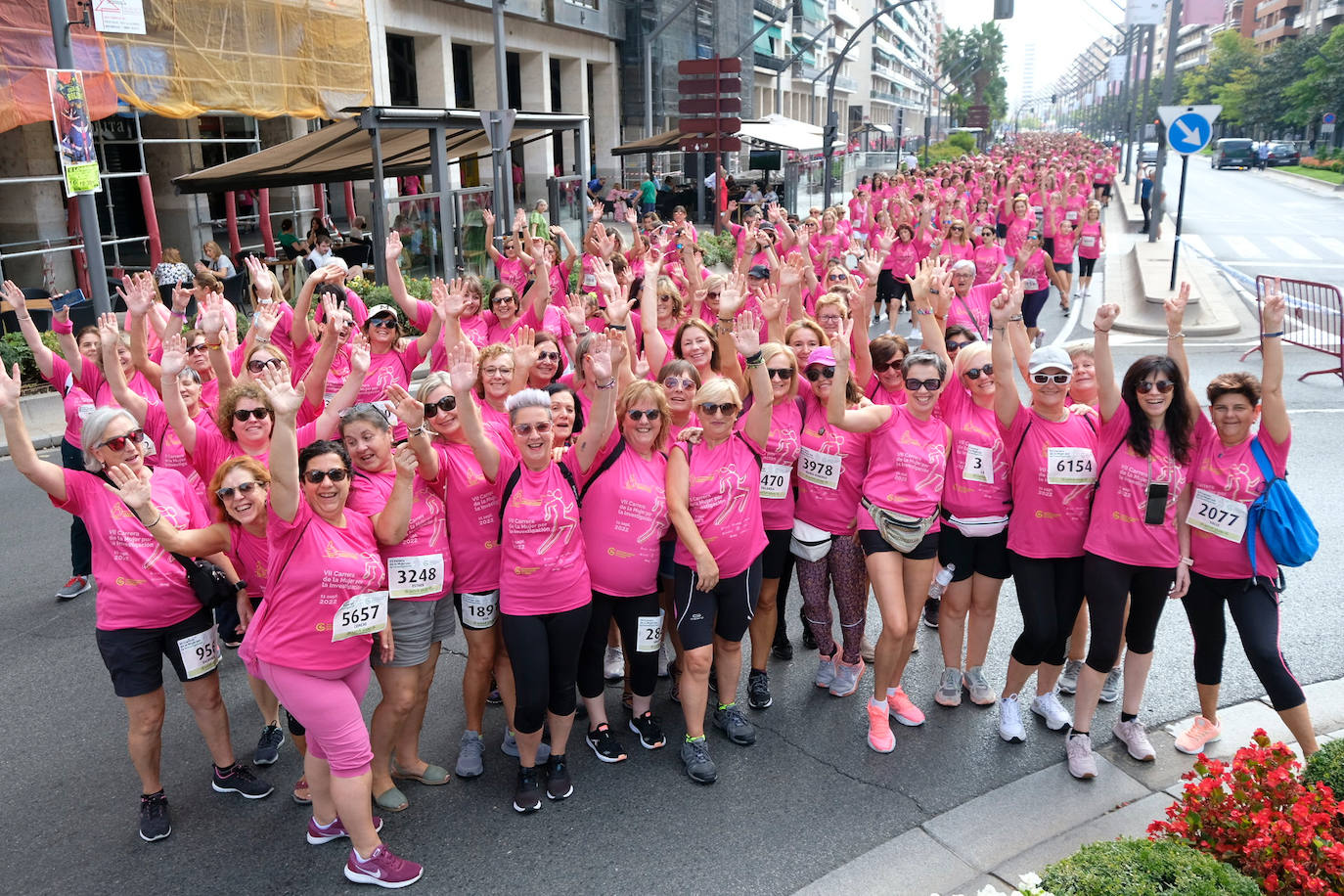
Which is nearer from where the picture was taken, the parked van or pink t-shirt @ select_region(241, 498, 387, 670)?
pink t-shirt @ select_region(241, 498, 387, 670)

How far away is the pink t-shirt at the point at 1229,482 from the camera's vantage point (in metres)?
4.21

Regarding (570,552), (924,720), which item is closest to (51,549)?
(570,552)

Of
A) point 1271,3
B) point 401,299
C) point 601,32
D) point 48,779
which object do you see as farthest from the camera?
point 1271,3

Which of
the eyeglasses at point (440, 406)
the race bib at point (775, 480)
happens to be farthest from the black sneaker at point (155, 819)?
the race bib at point (775, 480)

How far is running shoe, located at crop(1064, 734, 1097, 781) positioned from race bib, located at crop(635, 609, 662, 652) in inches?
74.4

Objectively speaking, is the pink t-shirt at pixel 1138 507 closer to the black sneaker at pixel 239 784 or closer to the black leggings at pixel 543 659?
the black leggings at pixel 543 659

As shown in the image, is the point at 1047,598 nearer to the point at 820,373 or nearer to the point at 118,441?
the point at 820,373

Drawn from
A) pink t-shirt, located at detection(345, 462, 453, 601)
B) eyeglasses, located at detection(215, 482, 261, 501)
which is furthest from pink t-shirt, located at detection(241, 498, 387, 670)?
pink t-shirt, located at detection(345, 462, 453, 601)

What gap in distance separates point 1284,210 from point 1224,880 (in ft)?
131

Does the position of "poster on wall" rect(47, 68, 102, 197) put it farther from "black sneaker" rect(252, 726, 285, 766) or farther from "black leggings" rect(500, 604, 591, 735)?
"black leggings" rect(500, 604, 591, 735)

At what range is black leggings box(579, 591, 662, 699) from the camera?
14.3ft

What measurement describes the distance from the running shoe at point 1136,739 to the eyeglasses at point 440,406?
3.33m

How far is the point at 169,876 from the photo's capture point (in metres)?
3.86

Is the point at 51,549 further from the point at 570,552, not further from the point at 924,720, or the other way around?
the point at 924,720
